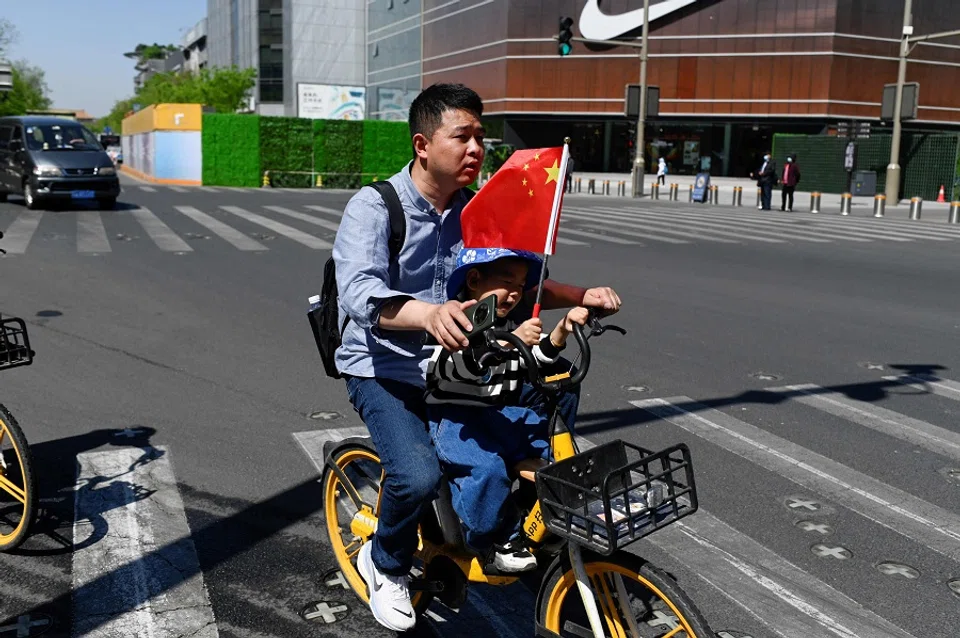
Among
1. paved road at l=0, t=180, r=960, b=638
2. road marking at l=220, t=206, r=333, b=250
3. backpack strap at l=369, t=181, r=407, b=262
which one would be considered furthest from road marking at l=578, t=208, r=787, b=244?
backpack strap at l=369, t=181, r=407, b=262

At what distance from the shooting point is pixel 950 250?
16.1 meters

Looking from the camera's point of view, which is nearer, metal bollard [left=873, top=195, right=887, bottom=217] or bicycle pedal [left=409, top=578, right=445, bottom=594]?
bicycle pedal [left=409, top=578, right=445, bottom=594]

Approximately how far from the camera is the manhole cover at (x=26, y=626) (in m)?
3.20

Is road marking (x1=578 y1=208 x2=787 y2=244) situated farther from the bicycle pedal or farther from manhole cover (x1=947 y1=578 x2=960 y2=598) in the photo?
the bicycle pedal

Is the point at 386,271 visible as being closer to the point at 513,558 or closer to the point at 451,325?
the point at 451,325

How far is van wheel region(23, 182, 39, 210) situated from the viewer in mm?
20219

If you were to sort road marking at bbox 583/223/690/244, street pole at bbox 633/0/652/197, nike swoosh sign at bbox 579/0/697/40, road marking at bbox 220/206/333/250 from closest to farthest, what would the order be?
1. road marking at bbox 220/206/333/250
2. road marking at bbox 583/223/690/244
3. street pole at bbox 633/0/652/197
4. nike swoosh sign at bbox 579/0/697/40

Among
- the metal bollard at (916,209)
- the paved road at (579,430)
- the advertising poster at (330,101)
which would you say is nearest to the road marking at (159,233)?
the paved road at (579,430)

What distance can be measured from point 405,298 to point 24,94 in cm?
9741

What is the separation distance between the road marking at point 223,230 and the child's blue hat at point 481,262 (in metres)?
Answer: 11.9

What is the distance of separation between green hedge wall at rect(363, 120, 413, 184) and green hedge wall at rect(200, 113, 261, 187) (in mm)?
4217

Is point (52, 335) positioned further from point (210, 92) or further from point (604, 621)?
point (210, 92)

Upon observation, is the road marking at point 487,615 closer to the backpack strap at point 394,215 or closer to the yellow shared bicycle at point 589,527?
the yellow shared bicycle at point 589,527

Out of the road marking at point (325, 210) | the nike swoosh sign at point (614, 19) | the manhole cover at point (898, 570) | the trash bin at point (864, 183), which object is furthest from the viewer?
the nike swoosh sign at point (614, 19)
